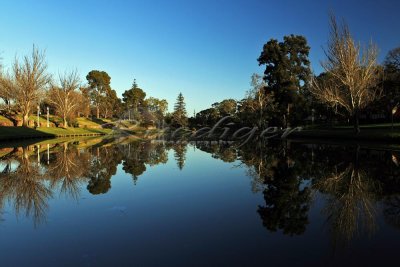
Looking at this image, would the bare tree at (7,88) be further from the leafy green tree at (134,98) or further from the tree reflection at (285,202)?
the leafy green tree at (134,98)

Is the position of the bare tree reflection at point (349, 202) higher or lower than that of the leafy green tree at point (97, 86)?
lower

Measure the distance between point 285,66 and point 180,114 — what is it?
202ft

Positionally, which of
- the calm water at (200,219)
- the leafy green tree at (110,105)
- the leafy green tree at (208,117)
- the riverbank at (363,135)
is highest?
the leafy green tree at (110,105)

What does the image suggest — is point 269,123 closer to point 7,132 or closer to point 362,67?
point 362,67

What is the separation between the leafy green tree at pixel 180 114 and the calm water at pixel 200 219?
91624 mm

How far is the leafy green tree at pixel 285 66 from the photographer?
51.0 m

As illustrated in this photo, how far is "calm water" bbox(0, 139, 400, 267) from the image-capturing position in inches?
199

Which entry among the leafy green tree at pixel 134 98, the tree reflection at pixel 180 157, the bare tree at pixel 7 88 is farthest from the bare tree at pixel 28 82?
→ the leafy green tree at pixel 134 98

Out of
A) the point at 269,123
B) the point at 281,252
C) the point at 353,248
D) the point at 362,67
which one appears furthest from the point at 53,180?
the point at 269,123

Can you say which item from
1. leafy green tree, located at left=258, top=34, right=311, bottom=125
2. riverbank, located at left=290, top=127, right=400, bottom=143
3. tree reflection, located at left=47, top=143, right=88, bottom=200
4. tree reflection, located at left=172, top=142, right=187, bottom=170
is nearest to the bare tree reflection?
tree reflection, located at left=47, top=143, right=88, bottom=200

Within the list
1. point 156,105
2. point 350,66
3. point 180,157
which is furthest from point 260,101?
point 156,105

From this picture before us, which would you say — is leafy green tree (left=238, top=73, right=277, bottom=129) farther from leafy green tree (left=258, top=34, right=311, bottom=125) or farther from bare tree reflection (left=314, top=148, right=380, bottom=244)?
bare tree reflection (left=314, top=148, right=380, bottom=244)

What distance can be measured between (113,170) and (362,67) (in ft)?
113

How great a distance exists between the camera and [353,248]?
5.28 metres
